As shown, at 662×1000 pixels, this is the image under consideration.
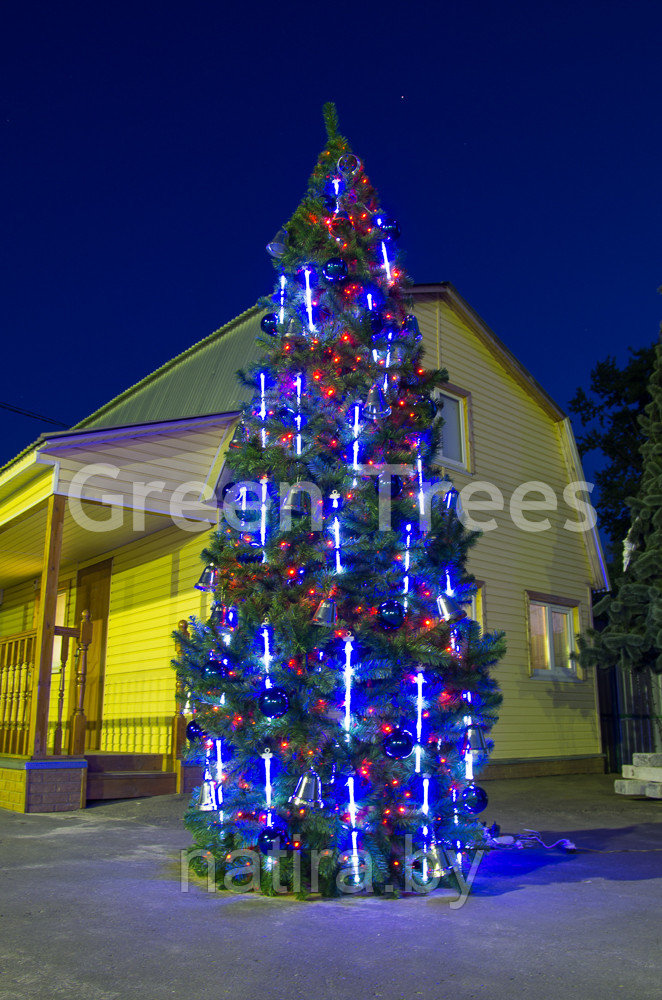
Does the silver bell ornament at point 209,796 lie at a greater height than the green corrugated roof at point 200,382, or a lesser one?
lesser

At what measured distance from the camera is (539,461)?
14.1m

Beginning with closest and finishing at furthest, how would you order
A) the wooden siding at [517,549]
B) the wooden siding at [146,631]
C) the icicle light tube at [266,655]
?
the icicle light tube at [266,655] < the wooden siding at [146,631] < the wooden siding at [517,549]

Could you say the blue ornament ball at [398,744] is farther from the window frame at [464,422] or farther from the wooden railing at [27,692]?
the window frame at [464,422]

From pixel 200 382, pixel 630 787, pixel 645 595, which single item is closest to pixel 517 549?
pixel 645 595

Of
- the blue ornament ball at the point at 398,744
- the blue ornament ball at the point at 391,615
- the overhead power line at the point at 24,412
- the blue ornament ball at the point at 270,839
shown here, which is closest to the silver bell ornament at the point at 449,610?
the blue ornament ball at the point at 391,615

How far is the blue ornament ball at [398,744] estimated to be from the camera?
4.38 metres

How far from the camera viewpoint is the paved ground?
10.2 ft

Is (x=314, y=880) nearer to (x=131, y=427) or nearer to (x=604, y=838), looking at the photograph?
(x=604, y=838)

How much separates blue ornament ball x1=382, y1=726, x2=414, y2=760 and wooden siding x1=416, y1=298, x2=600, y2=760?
7673 mm

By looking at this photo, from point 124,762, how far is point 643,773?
20.0 ft

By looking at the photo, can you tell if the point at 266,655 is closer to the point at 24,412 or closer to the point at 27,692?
the point at 27,692


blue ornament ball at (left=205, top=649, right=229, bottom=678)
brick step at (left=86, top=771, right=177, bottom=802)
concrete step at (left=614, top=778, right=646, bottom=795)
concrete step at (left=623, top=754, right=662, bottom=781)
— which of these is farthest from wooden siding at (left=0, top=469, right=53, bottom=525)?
concrete step at (left=623, top=754, right=662, bottom=781)

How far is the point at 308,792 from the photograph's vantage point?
14.6ft

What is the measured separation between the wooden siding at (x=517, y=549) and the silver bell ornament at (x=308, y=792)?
772 cm
